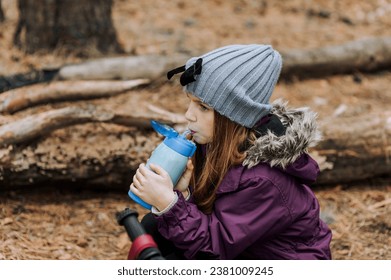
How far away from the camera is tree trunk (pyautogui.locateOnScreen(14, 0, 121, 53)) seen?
5.04 meters

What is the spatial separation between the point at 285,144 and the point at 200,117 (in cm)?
39

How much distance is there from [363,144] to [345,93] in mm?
1476

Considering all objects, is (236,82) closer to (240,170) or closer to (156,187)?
(240,170)

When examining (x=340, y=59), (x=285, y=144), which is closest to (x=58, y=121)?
(x=285, y=144)

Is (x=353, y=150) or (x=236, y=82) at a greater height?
(x=236, y=82)

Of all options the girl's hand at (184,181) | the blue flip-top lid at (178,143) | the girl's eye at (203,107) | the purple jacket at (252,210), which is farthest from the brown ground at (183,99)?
the girl's eye at (203,107)

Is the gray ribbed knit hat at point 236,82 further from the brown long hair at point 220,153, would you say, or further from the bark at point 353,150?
the bark at point 353,150

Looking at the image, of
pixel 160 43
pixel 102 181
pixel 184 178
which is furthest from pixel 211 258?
pixel 160 43

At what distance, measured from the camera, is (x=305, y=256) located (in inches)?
107

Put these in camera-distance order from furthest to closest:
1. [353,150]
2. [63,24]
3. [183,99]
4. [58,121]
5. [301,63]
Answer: [301,63]
[63,24]
[183,99]
[353,150]
[58,121]

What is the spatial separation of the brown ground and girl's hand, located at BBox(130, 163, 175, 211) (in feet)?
3.52

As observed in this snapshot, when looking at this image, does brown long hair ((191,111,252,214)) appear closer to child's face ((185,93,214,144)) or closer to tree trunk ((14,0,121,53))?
child's face ((185,93,214,144))

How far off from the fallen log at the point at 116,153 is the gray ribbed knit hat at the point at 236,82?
1.32m

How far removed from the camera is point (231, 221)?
256 centimetres
